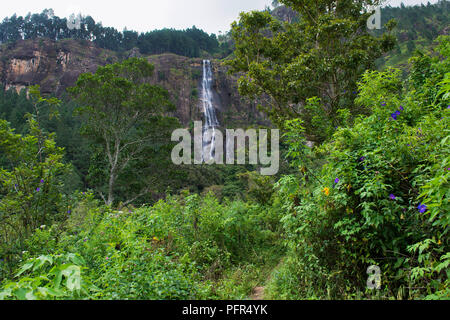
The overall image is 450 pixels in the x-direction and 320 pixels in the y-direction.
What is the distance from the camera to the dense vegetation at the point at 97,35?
61.5m

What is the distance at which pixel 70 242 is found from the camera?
328 cm

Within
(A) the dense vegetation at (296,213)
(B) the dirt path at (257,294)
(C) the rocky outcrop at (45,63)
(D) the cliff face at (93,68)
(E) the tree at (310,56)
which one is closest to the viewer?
(A) the dense vegetation at (296,213)

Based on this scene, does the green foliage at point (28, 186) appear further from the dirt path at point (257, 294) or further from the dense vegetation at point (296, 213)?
the dirt path at point (257, 294)

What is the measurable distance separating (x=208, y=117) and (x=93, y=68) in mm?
28697

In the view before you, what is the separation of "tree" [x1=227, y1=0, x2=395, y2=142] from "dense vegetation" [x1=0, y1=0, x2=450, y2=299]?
0.04 meters

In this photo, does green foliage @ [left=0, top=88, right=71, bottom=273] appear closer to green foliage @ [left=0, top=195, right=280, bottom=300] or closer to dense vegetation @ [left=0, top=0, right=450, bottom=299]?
dense vegetation @ [left=0, top=0, right=450, bottom=299]

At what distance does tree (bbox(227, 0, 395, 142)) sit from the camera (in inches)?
229

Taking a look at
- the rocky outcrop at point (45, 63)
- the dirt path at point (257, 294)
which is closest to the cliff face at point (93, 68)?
the rocky outcrop at point (45, 63)

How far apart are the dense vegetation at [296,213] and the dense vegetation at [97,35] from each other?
6198cm

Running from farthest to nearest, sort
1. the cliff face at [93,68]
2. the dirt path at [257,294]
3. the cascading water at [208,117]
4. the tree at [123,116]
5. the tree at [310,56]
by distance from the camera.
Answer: the cliff face at [93,68] < the cascading water at [208,117] < the tree at [123,116] < the tree at [310,56] < the dirt path at [257,294]

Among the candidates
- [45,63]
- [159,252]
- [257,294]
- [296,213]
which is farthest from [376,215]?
[45,63]

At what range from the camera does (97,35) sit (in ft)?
213

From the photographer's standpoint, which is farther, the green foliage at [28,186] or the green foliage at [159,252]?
the green foliage at [28,186]

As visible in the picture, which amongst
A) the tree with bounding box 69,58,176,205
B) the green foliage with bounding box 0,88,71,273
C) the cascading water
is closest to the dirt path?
the green foliage with bounding box 0,88,71,273
